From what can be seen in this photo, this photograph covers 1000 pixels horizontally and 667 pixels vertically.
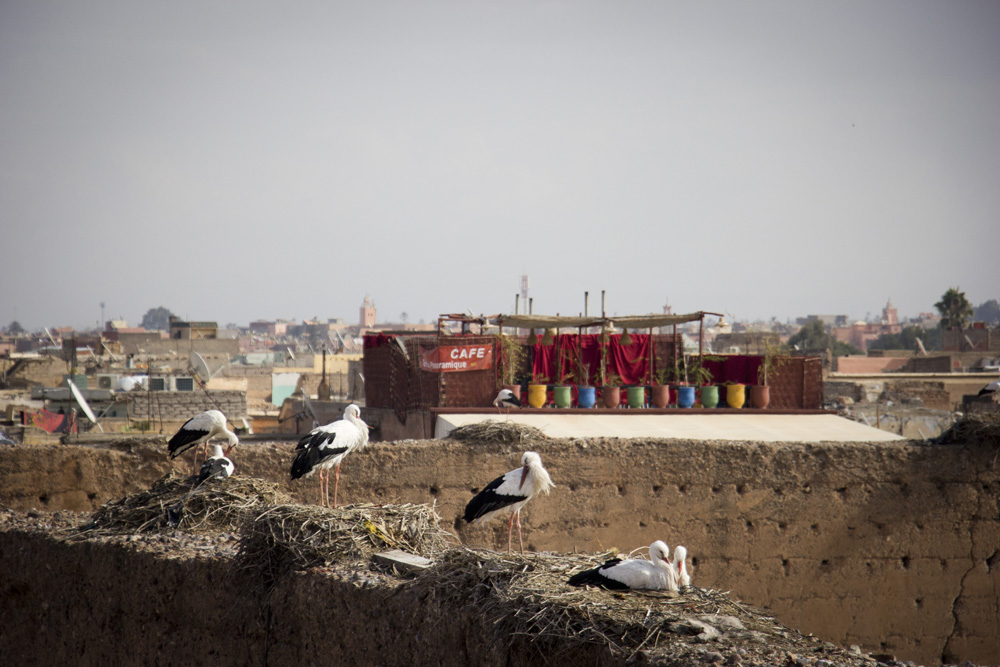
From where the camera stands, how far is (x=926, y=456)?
34.7 feet

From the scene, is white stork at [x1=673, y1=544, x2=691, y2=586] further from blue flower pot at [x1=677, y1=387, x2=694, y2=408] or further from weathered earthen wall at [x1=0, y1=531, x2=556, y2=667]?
blue flower pot at [x1=677, y1=387, x2=694, y2=408]

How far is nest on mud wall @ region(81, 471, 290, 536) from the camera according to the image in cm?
742

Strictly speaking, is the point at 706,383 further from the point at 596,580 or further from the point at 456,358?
the point at 596,580

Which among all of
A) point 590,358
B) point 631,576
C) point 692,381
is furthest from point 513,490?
point 692,381

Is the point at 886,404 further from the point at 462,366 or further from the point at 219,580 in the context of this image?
the point at 219,580

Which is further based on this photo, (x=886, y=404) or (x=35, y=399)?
(x=35, y=399)

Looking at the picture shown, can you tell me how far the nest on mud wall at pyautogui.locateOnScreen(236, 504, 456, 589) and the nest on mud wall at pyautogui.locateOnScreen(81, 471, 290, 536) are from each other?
91cm

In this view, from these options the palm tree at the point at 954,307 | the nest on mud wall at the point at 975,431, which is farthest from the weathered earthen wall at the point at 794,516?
the palm tree at the point at 954,307

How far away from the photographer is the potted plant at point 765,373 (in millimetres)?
17750

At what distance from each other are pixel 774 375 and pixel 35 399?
23.6 meters

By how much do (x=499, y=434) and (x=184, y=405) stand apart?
17644 mm

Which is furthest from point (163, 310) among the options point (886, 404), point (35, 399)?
point (886, 404)

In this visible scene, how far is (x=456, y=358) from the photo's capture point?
660 inches

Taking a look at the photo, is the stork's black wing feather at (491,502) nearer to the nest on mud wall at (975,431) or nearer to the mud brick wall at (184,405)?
the nest on mud wall at (975,431)
